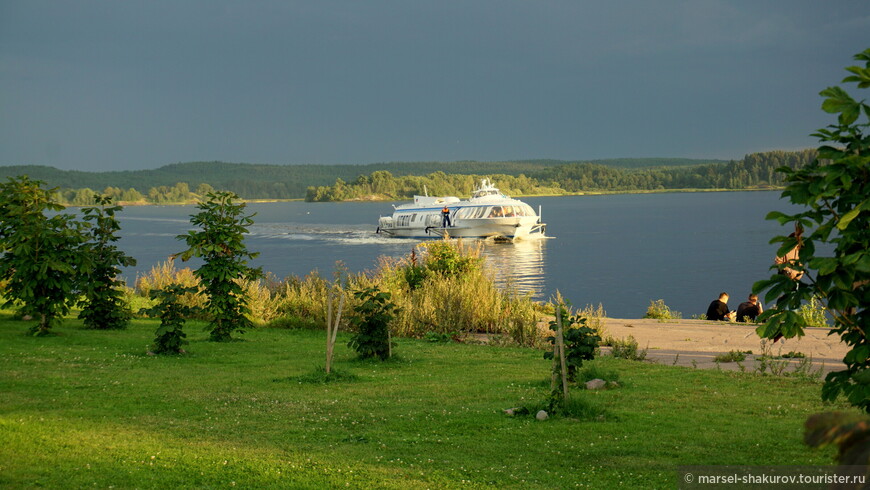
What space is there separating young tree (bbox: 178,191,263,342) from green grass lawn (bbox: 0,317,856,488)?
2181 mm

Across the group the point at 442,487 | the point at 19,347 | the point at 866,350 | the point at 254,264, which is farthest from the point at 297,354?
the point at 254,264

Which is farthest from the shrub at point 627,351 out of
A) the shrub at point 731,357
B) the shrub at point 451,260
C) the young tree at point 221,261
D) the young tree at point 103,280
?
the young tree at point 103,280

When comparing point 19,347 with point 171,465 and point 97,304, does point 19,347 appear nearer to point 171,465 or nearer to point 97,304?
point 97,304

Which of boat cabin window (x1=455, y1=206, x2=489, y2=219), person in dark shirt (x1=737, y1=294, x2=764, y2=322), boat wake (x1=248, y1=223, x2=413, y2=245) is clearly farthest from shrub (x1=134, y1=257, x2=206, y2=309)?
boat wake (x1=248, y1=223, x2=413, y2=245)

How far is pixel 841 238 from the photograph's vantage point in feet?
13.7

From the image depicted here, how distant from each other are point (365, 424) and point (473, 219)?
6303 cm

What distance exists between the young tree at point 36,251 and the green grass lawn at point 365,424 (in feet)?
3.73

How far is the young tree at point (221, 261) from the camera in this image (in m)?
14.3

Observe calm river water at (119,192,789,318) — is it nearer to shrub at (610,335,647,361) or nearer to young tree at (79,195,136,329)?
shrub at (610,335,647,361)

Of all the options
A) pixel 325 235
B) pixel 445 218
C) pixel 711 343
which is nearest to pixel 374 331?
pixel 711 343

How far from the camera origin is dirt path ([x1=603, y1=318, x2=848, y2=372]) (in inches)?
480

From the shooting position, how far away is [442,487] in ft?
18.5

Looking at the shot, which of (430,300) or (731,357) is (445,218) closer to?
(430,300)

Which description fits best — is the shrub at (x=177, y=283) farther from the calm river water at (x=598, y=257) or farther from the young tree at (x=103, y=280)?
the calm river water at (x=598, y=257)
